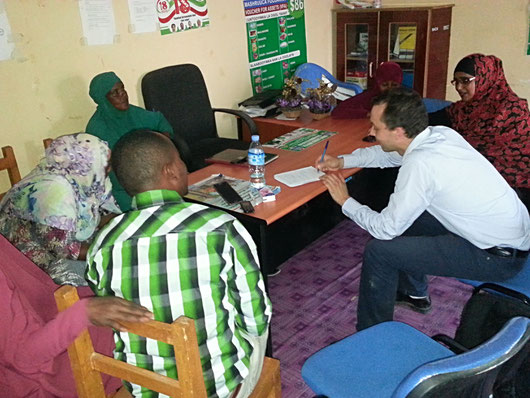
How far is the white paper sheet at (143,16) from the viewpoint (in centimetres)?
307

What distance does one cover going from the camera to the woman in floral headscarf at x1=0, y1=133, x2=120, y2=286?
1779mm

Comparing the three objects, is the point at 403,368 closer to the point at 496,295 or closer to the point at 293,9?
the point at 496,295

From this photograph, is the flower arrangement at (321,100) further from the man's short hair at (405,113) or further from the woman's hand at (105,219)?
the woman's hand at (105,219)

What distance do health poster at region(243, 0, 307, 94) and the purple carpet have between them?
1.70 metres

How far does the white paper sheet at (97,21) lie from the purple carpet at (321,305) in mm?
1708

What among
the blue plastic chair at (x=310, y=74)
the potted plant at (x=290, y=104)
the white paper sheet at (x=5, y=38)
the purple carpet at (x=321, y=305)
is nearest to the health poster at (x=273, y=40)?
the blue plastic chair at (x=310, y=74)

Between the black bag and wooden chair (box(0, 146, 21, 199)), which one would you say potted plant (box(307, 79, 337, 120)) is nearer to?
the black bag

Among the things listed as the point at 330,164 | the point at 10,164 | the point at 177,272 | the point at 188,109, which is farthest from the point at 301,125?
the point at 177,272

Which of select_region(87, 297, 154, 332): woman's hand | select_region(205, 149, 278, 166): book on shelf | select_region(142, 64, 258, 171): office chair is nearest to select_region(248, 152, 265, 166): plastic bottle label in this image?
select_region(205, 149, 278, 166): book on shelf

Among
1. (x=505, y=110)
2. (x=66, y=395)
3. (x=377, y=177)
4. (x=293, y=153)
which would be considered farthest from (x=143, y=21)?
(x=66, y=395)

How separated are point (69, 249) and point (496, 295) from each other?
1.59m

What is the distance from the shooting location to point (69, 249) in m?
1.86

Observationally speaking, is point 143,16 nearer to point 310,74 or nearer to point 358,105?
point 358,105

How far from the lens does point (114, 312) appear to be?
1102 mm
